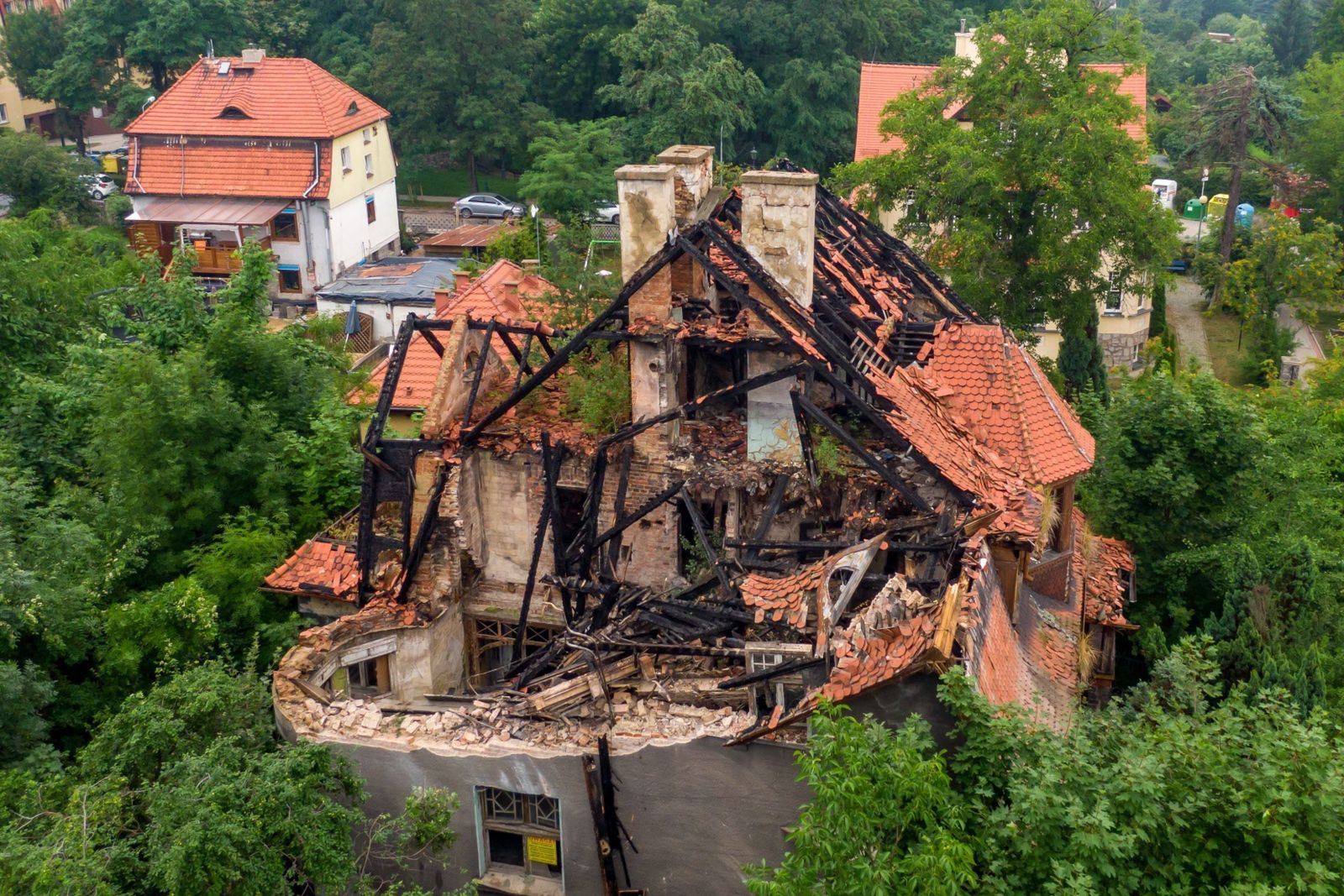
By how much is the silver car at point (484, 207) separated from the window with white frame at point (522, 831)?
4072 centimetres

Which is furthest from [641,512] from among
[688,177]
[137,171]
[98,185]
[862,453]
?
[98,185]

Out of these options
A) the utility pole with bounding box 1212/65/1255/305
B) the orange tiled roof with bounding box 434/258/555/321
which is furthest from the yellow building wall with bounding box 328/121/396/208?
the utility pole with bounding box 1212/65/1255/305

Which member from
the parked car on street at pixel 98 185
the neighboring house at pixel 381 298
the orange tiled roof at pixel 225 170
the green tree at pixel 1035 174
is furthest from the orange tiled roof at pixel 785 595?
the parked car on street at pixel 98 185

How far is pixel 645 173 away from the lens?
52.0ft

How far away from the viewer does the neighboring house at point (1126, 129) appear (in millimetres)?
36344

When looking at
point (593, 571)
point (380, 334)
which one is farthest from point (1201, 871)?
point (380, 334)

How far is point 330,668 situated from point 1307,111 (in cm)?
5204

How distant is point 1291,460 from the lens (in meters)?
22.0

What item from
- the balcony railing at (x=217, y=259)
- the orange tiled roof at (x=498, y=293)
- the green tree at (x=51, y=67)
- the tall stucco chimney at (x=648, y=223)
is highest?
the green tree at (x=51, y=67)

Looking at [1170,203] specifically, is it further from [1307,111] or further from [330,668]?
[330,668]

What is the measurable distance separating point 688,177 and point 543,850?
10193mm

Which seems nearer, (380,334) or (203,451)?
(203,451)

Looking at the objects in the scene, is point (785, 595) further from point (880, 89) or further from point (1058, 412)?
point (880, 89)

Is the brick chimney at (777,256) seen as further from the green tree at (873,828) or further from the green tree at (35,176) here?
the green tree at (35,176)
